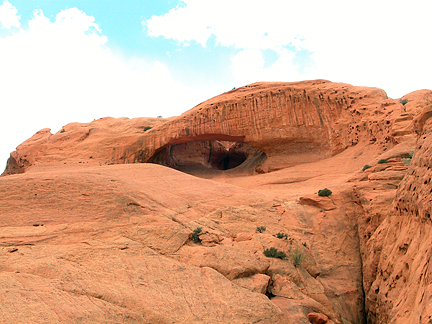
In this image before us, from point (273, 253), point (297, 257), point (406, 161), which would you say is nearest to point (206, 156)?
point (406, 161)

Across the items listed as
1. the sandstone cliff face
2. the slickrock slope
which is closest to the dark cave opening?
the sandstone cliff face

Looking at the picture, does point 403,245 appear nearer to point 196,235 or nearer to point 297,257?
point 297,257

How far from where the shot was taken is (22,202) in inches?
339

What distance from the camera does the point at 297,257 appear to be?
934 centimetres

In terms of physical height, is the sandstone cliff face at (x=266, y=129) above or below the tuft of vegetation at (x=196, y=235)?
above

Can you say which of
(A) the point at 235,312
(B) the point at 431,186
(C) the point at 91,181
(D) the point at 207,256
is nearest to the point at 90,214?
(C) the point at 91,181

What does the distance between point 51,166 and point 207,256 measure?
23050 mm

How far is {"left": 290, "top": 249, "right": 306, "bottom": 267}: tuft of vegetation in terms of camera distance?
9.09 meters

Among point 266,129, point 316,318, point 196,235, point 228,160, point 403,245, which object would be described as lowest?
point 316,318

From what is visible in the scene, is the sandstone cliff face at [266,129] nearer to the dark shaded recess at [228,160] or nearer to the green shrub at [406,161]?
the green shrub at [406,161]

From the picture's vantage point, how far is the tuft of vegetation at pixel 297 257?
9085mm

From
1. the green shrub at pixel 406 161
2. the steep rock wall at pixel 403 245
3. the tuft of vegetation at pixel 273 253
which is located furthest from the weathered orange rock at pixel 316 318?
the green shrub at pixel 406 161

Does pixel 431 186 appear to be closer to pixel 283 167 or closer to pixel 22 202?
pixel 22 202

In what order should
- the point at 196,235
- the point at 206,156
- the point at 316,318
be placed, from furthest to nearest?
the point at 206,156, the point at 196,235, the point at 316,318
